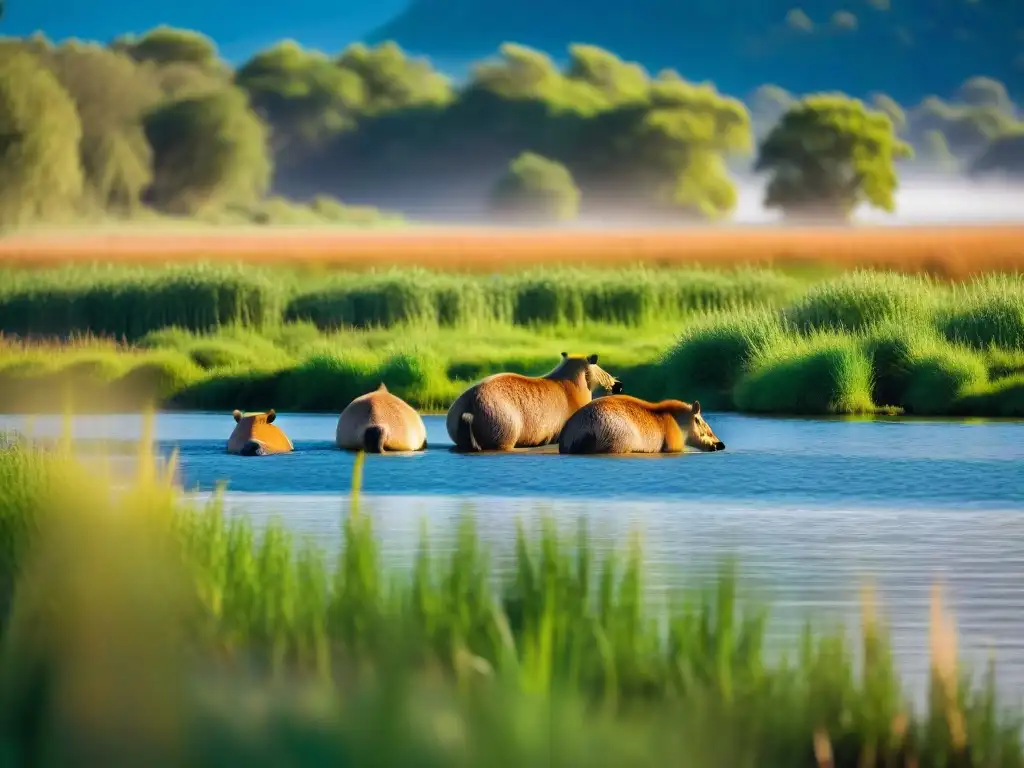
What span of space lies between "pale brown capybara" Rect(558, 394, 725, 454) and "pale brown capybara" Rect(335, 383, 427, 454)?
1066 millimetres

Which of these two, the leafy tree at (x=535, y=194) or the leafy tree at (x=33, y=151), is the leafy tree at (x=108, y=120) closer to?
the leafy tree at (x=33, y=151)

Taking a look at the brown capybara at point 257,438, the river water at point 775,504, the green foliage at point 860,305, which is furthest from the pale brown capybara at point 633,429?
the green foliage at point 860,305

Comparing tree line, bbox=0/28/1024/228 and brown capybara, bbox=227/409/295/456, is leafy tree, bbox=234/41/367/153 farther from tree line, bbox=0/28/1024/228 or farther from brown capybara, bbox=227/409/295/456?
brown capybara, bbox=227/409/295/456

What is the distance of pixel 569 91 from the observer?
6444 cm

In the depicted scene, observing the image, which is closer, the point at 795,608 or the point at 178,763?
the point at 178,763

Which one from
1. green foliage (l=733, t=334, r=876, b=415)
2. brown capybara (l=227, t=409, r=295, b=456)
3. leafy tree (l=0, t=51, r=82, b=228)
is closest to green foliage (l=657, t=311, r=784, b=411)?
green foliage (l=733, t=334, r=876, b=415)

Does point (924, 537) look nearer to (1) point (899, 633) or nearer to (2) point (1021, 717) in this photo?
(1) point (899, 633)

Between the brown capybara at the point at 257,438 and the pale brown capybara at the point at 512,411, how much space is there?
1202 mm

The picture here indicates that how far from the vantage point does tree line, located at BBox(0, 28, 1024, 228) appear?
4878 centimetres

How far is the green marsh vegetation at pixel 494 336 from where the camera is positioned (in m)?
20.0

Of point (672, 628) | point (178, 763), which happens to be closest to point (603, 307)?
point (672, 628)

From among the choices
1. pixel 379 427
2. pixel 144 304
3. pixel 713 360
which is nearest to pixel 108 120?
pixel 144 304

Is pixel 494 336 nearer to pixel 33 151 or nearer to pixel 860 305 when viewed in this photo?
pixel 860 305

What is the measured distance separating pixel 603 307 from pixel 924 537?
17.3 meters
